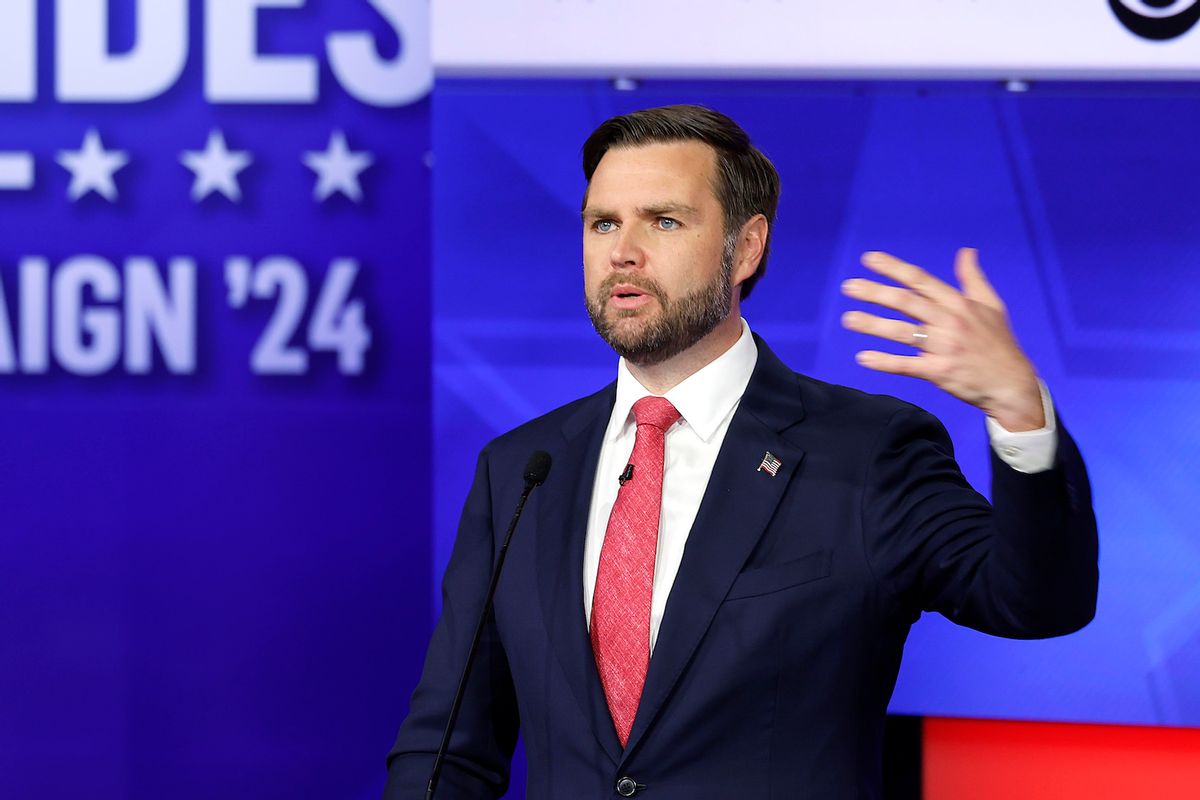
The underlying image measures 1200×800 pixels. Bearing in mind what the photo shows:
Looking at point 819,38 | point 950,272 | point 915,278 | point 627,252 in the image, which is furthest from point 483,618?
A: point 819,38

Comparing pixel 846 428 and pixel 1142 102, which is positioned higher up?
pixel 1142 102

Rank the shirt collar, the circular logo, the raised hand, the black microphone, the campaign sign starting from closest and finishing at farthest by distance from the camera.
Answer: the raised hand, the black microphone, the shirt collar, the circular logo, the campaign sign

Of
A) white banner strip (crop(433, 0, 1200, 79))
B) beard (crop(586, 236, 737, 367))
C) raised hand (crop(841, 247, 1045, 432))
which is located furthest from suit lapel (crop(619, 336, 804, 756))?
white banner strip (crop(433, 0, 1200, 79))

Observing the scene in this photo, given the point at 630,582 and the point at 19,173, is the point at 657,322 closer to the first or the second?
the point at 630,582

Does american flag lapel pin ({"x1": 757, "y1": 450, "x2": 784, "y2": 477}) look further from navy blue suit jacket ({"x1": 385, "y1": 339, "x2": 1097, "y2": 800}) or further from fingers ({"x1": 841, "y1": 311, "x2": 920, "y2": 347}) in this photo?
fingers ({"x1": 841, "y1": 311, "x2": 920, "y2": 347})

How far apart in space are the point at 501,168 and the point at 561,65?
0.78 ft

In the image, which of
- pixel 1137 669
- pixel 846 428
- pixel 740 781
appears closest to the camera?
pixel 740 781

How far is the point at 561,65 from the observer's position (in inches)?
108

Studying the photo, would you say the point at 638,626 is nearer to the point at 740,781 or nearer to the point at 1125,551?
the point at 740,781

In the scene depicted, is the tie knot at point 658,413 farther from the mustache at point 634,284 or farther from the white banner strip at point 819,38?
the white banner strip at point 819,38

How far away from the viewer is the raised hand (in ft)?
4.94

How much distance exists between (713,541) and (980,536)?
1.14 feet

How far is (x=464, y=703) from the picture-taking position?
197 centimetres

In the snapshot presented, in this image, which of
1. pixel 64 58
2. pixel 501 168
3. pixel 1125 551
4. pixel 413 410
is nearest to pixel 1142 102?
pixel 1125 551
